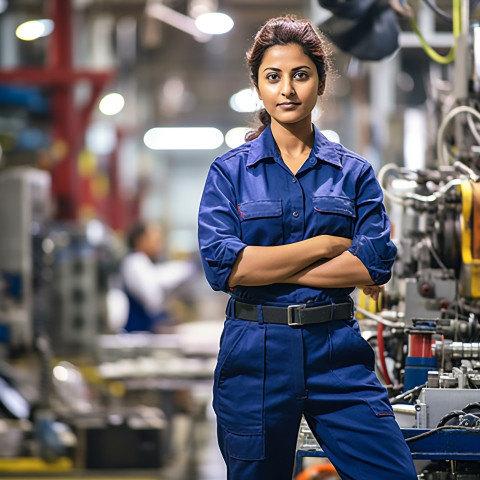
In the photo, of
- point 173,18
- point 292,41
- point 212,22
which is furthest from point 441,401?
point 173,18

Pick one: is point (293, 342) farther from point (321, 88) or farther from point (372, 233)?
point (321, 88)

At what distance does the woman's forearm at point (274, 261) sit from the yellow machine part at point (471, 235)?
1047mm

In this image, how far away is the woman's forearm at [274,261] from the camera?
91.1 inches

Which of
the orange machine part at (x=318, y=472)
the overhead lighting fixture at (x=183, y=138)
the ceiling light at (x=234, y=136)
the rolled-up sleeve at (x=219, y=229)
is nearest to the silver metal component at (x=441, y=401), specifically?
the rolled-up sleeve at (x=219, y=229)

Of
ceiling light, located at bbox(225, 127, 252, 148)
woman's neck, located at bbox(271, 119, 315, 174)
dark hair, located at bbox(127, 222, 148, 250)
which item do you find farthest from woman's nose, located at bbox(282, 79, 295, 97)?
ceiling light, located at bbox(225, 127, 252, 148)

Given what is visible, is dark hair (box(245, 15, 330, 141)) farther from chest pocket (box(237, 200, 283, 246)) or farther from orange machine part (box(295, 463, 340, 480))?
orange machine part (box(295, 463, 340, 480))

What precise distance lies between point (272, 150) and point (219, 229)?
0.87ft

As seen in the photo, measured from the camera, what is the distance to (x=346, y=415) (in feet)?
7.66

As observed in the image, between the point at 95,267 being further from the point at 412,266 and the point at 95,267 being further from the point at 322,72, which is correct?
the point at 322,72

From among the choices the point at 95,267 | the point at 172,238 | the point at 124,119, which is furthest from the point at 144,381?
the point at 172,238

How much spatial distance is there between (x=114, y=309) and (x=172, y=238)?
20965mm

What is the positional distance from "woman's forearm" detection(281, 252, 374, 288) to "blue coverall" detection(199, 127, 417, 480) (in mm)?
23

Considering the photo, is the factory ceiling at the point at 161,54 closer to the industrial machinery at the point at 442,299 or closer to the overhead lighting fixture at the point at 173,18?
the overhead lighting fixture at the point at 173,18

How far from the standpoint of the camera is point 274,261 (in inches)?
91.0
